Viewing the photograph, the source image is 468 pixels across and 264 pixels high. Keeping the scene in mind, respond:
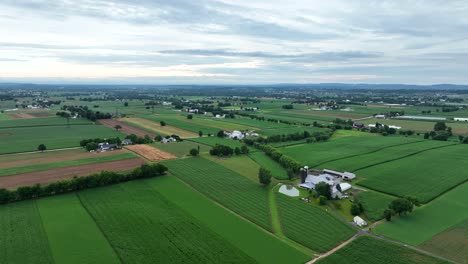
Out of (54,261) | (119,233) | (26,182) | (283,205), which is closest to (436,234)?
(283,205)

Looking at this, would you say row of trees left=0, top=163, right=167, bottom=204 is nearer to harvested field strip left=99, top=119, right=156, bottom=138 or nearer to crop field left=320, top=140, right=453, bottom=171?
crop field left=320, top=140, right=453, bottom=171

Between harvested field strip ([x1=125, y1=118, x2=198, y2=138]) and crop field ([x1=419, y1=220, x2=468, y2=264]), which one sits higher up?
harvested field strip ([x1=125, y1=118, x2=198, y2=138])

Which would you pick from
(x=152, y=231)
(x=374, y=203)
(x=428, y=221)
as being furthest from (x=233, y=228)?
(x=428, y=221)

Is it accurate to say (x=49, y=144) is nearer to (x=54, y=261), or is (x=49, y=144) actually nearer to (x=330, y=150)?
(x=54, y=261)

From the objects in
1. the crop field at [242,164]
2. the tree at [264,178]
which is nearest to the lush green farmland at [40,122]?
the crop field at [242,164]

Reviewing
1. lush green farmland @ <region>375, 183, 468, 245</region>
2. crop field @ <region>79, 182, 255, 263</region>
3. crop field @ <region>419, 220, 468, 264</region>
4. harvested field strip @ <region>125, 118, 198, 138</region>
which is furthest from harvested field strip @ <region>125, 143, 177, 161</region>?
crop field @ <region>419, 220, 468, 264</region>
